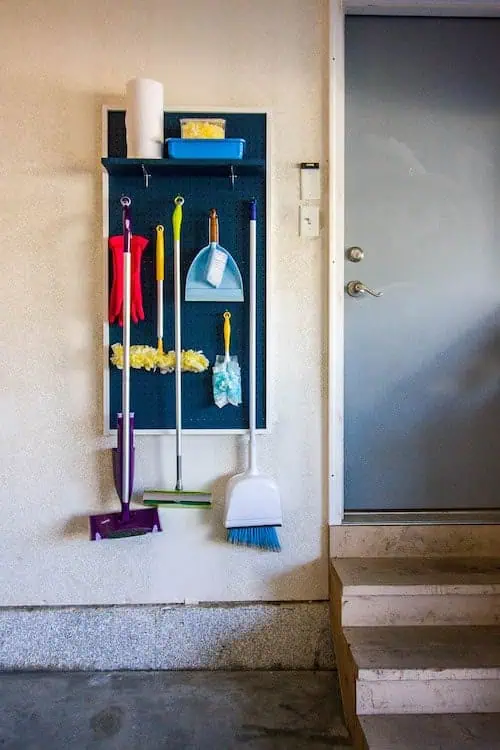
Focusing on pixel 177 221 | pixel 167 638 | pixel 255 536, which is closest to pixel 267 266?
pixel 177 221

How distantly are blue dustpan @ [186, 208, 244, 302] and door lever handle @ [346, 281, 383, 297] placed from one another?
42 centimetres

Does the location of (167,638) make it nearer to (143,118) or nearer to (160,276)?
(160,276)

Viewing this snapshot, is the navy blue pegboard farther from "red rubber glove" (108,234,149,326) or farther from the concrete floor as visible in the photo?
the concrete floor

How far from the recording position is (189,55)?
1924mm

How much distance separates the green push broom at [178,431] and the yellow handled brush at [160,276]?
0.16ft

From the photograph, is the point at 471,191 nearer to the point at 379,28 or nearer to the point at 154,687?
the point at 379,28

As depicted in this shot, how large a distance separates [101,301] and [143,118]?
606 mm

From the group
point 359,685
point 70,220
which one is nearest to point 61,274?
point 70,220

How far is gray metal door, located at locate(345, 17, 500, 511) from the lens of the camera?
80.7 inches

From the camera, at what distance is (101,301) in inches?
76.9

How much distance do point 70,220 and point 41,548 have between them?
1140 millimetres

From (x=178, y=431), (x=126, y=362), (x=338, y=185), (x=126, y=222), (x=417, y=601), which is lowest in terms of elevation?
(x=417, y=601)

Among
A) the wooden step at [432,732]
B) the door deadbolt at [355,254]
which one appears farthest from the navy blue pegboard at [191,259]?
the wooden step at [432,732]

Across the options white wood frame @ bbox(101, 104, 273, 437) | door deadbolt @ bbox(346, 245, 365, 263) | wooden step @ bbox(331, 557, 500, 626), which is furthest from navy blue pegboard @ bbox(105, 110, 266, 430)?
wooden step @ bbox(331, 557, 500, 626)
